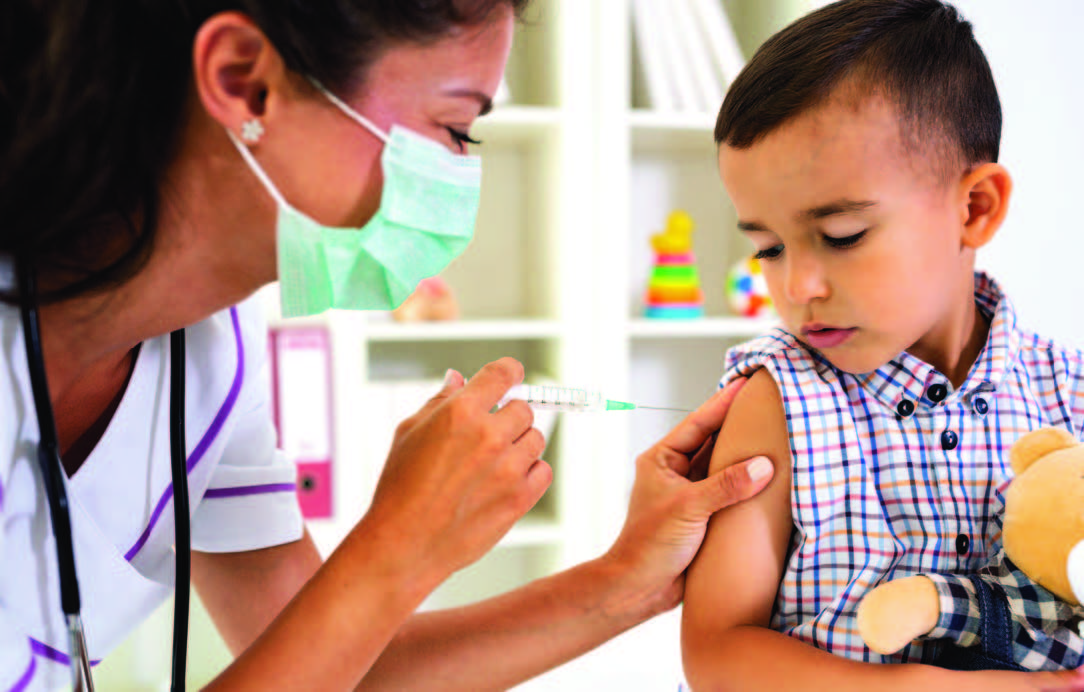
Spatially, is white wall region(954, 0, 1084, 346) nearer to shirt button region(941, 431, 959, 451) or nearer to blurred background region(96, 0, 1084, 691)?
blurred background region(96, 0, 1084, 691)

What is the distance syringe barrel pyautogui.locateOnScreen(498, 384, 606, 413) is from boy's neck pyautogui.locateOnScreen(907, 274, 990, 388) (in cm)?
39

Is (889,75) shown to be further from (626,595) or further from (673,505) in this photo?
(626,595)

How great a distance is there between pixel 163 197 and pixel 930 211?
31.3 inches

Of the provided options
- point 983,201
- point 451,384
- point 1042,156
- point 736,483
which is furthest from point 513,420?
point 1042,156

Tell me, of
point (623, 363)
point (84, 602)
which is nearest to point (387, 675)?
point (84, 602)

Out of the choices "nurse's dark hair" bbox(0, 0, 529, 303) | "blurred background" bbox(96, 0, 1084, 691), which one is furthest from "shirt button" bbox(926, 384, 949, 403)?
"blurred background" bbox(96, 0, 1084, 691)

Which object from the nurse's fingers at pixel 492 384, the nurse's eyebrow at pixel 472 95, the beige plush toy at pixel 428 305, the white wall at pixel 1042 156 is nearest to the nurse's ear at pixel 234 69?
the nurse's eyebrow at pixel 472 95

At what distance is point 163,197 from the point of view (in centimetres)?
88

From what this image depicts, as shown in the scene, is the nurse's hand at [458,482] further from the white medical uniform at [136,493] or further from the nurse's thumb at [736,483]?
the white medical uniform at [136,493]

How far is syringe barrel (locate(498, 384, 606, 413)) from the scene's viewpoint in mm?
1113

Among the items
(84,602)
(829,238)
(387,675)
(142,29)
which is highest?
(142,29)

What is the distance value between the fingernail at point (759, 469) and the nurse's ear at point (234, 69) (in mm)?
626

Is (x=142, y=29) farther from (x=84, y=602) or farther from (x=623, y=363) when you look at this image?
(x=623, y=363)

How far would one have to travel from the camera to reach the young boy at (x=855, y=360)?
0.99 meters
